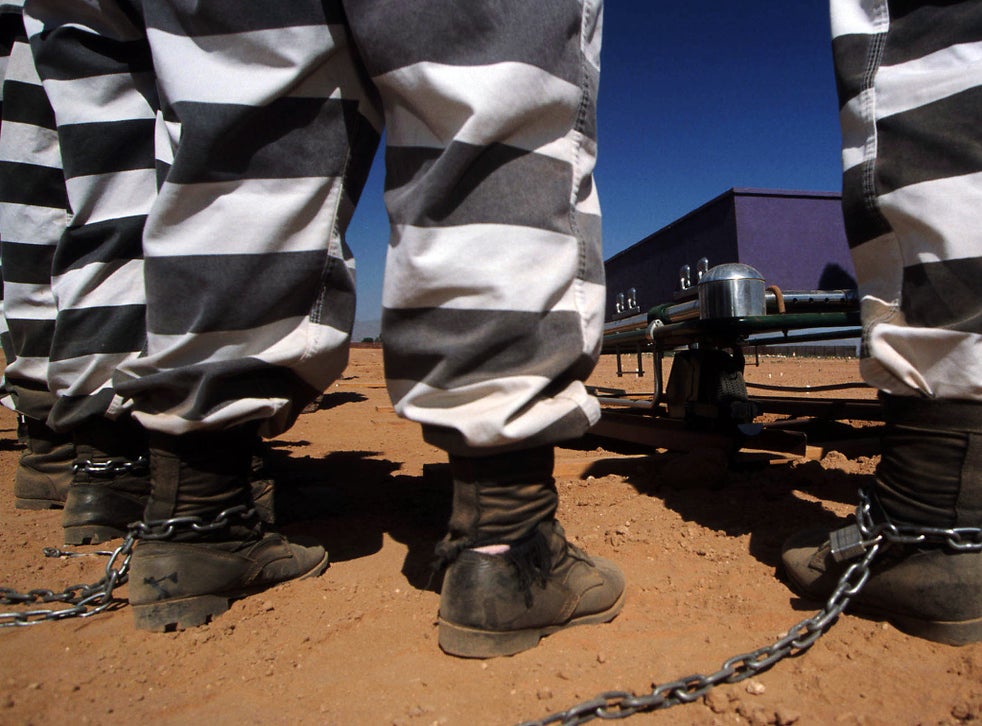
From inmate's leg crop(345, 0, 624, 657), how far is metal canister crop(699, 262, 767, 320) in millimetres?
1125

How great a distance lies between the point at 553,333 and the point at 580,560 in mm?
375

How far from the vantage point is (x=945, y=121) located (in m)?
0.87

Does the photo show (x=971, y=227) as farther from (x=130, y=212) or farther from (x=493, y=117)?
(x=130, y=212)

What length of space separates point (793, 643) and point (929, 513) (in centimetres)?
28

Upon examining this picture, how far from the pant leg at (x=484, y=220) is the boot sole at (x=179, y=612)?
1.60 ft

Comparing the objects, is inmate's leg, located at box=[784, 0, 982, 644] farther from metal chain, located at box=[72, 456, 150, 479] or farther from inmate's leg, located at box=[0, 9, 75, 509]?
inmate's leg, located at box=[0, 9, 75, 509]

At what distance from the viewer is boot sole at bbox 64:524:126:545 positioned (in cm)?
144

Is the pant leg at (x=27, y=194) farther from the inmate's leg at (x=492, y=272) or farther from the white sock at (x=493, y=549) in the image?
the white sock at (x=493, y=549)

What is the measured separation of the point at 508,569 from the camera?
897 mm

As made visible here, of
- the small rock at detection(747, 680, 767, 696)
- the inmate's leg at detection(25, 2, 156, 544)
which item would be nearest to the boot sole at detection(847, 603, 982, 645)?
the small rock at detection(747, 680, 767, 696)

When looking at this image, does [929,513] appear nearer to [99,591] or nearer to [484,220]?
[484,220]

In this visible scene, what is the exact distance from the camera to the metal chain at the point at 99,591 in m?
1.03

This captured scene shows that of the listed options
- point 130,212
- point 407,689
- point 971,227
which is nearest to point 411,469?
point 130,212

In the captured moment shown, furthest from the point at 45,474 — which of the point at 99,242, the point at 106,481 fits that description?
the point at 99,242
